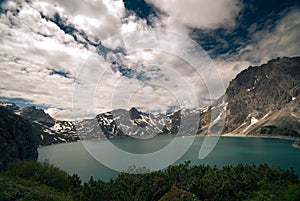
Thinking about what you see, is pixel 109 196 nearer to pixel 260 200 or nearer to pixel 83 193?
pixel 83 193

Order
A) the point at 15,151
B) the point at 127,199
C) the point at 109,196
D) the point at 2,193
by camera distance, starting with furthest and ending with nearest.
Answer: the point at 15,151 → the point at 109,196 → the point at 127,199 → the point at 2,193

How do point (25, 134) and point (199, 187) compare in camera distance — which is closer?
point (199, 187)

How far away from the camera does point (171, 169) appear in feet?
137

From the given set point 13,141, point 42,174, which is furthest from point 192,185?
point 13,141

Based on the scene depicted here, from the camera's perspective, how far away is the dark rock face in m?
114

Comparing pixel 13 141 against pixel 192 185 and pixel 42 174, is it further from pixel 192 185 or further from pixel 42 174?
pixel 192 185

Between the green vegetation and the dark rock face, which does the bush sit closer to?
the green vegetation

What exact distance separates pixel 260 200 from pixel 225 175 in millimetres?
13087

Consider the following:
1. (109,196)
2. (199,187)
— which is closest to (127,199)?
(109,196)

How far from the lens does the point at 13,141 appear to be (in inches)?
5059

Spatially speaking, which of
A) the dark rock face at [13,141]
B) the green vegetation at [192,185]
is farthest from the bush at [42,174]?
the dark rock face at [13,141]

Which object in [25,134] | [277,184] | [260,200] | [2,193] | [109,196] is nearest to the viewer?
[2,193]

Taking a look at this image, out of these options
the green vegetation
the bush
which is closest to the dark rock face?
the bush

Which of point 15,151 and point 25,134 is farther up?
point 25,134
